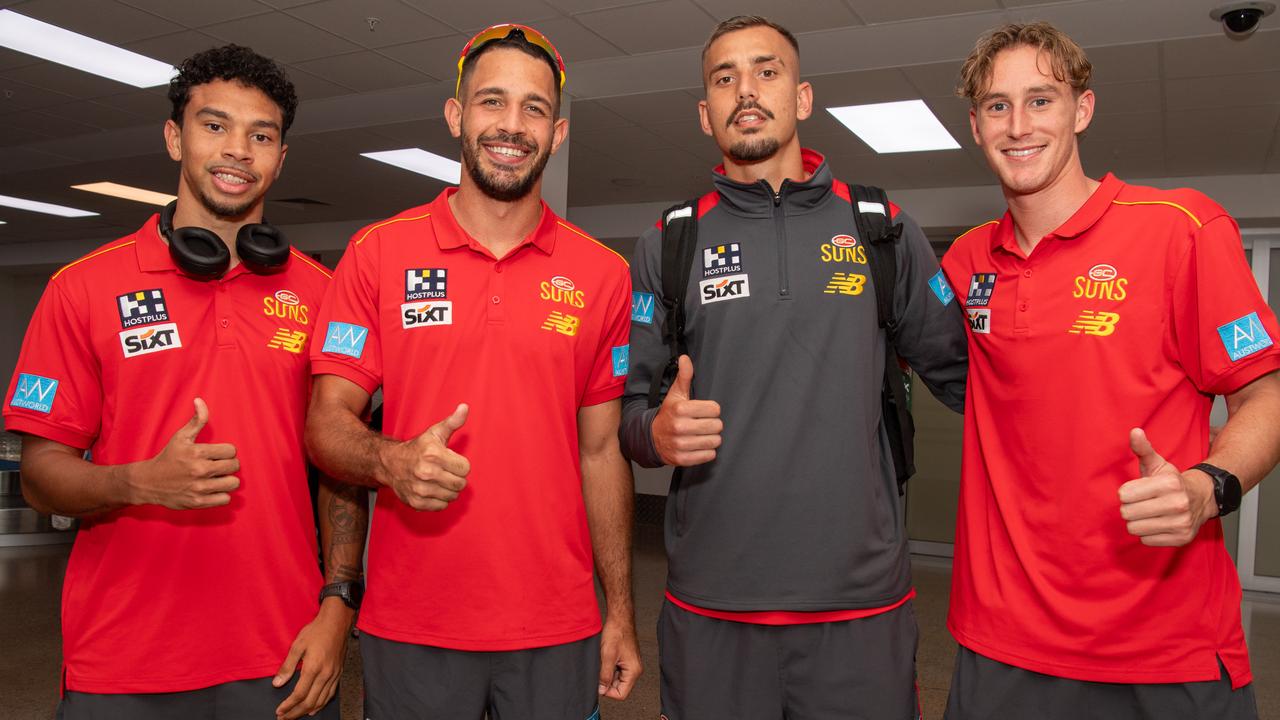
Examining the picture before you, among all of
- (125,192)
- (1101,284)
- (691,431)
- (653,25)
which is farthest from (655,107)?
(125,192)

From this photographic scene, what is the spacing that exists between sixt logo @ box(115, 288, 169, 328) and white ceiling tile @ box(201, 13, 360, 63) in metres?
4.10

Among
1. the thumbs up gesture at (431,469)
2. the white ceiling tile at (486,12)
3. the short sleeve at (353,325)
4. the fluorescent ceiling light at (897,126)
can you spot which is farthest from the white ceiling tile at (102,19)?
the thumbs up gesture at (431,469)

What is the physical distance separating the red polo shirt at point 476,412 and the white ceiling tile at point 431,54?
4.26 metres

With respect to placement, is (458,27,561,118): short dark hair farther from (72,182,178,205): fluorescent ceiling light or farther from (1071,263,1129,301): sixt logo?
(72,182,178,205): fluorescent ceiling light

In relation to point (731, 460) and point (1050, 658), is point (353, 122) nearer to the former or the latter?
point (731, 460)

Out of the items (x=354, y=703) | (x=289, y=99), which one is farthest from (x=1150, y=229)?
(x=354, y=703)

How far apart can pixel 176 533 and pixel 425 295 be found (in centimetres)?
63

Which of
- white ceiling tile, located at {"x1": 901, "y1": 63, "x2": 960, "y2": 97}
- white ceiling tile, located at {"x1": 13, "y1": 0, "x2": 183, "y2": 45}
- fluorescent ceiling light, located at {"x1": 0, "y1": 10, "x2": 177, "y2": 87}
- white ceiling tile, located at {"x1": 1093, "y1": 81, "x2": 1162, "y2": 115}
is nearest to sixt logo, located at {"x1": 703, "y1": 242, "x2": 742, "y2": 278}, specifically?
white ceiling tile, located at {"x1": 901, "y1": 63, "x2": 960, "y2": 97}

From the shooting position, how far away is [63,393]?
68.1 inches

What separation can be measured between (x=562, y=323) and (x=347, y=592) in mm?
651

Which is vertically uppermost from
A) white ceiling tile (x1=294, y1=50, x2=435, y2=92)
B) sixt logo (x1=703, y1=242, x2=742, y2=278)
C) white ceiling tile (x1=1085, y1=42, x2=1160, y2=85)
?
white ceiling tile (x1=294, y1=50, x2=435, y2=92)

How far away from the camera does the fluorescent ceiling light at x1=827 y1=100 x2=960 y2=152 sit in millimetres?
6348

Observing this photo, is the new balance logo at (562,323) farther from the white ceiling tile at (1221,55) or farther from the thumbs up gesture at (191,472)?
the white ceiling tile at (1221,55)

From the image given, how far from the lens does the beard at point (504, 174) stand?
1.78 m
